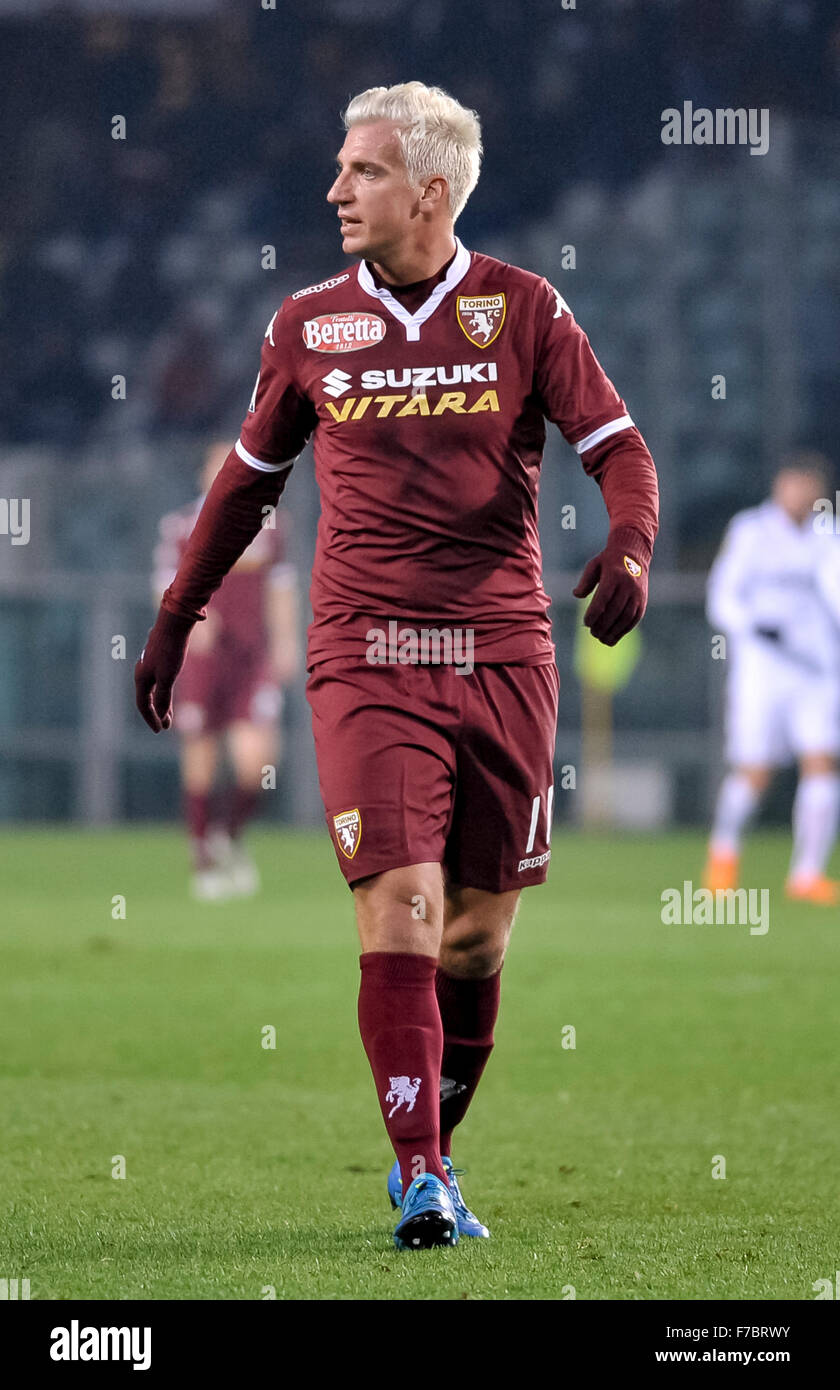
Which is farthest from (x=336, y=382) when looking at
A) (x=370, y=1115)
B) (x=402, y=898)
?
(x=370, y=1115)

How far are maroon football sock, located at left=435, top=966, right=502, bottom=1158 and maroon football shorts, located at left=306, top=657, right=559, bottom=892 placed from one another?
246 mm

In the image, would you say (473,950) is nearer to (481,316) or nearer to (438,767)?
(438,767)

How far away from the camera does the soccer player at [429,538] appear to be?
352 cm

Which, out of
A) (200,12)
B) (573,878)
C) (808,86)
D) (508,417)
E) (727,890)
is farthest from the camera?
(200,12)

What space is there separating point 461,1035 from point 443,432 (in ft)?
3.65

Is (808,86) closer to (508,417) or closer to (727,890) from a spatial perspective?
(727,890)

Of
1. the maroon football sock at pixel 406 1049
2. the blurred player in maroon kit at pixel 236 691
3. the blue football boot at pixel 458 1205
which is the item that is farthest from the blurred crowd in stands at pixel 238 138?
the maroon football sock at pixel 406 1049

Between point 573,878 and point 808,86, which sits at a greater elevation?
point 808,86

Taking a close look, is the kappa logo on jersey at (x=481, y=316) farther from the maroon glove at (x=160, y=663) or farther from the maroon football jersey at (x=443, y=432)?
the maroon glove at (x=160, y=663)

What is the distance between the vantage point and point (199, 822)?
1126 centimetres

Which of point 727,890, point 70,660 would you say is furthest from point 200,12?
point 727,890

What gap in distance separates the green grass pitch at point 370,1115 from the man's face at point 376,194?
171cm
